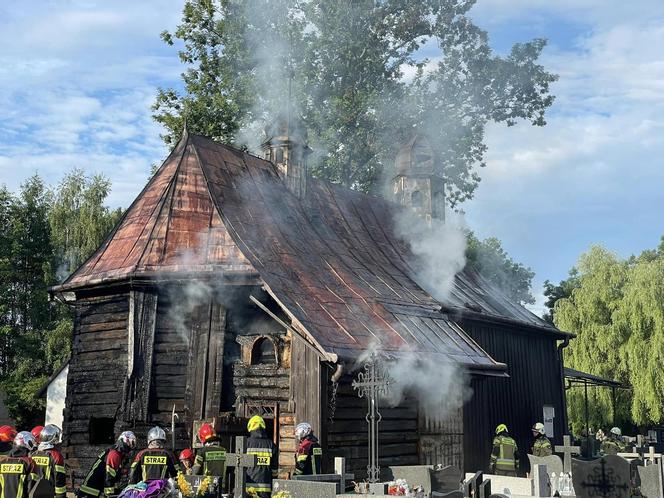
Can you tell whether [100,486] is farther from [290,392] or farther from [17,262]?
Answer: [17,262]

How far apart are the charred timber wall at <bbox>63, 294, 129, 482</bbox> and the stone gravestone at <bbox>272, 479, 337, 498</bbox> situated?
7302 millimetres

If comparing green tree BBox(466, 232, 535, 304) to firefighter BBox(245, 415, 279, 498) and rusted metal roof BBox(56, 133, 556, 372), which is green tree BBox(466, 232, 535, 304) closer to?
rusted metal roof BBox(56, 133, 556, 372)

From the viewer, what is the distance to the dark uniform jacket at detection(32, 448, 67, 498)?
9.82 m

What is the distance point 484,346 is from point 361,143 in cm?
1406

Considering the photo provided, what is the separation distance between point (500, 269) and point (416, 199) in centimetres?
2204

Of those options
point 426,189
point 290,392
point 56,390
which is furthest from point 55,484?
point 56,390

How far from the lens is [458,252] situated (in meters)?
25.4

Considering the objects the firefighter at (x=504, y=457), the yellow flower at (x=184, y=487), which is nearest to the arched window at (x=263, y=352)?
the firefighter at (x=504, y=457)

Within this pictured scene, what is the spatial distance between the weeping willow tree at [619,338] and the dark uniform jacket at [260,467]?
23.7 m

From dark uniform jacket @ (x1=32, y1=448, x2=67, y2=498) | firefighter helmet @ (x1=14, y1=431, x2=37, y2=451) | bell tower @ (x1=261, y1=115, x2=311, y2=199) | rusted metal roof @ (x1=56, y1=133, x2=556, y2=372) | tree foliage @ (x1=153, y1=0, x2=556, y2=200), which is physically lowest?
dark uniform jacket @ (x1=32, y1=448, x2=67, y2=498)

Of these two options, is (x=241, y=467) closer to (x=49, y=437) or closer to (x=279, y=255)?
(x=49, y=437)

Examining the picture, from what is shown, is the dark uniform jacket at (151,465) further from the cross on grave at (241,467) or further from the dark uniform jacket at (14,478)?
the dark uniform jacket at (14,478)

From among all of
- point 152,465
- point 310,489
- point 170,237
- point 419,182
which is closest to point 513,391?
point 419,182

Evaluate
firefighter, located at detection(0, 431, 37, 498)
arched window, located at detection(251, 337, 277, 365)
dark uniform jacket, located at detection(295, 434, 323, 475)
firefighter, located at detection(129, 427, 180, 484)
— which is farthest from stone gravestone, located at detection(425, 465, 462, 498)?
firefighter, located at detection(0, 431, 37, 498)
